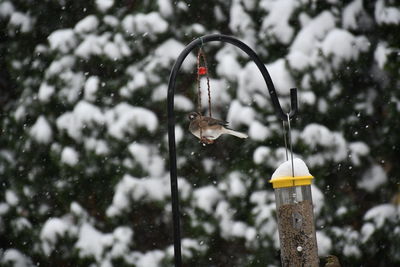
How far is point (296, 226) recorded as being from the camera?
1720mm

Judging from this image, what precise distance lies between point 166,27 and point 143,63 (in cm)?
25

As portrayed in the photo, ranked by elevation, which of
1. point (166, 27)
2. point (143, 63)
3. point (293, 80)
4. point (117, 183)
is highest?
point (166, 27)

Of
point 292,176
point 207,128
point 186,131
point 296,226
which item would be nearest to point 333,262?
point 296,226

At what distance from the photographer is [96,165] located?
2961 mm

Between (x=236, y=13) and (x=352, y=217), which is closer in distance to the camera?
(x=352, y=217)

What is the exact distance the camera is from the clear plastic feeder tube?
1703mm

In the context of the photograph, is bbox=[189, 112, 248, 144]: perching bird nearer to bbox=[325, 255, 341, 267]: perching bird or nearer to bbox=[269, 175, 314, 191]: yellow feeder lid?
bbox=[269, 175, 314, 191]: yellow feeder lid

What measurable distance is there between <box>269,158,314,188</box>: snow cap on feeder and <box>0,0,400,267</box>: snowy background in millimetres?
1081

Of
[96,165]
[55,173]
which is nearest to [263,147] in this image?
[96,165]

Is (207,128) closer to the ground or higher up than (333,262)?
higher up

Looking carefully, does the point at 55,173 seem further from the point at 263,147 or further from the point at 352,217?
the point at 352,217

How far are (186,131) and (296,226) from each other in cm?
129

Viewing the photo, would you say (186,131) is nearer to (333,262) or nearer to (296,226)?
(333,262)

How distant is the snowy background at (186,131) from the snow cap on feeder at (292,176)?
1081mm
